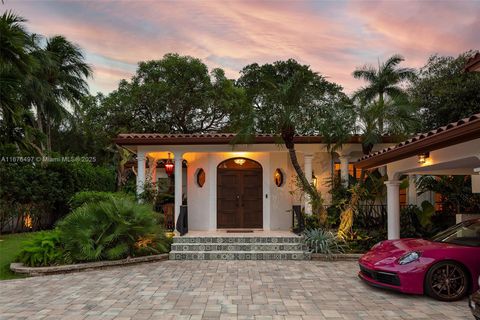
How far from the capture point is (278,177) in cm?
1347

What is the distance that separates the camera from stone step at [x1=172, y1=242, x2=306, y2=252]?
33.6 ft

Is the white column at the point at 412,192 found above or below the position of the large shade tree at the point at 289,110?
below

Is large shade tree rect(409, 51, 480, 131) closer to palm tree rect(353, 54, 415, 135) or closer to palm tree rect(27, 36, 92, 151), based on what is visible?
palm tree rect(353, 54, 415, 135)

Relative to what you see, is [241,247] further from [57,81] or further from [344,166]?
[57,81]

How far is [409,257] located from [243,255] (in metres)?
4.80

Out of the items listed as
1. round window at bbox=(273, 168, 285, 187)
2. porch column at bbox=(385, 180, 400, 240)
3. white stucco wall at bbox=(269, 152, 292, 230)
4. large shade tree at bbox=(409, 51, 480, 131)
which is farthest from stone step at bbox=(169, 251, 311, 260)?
large shade tree at bbox=(409, 51, 480, 131)

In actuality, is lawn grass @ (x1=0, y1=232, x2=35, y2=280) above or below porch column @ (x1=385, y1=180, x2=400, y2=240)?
below

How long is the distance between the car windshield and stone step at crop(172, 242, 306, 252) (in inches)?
163

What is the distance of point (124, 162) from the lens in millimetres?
22500

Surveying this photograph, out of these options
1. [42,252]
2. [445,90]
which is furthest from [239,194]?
[445,90]

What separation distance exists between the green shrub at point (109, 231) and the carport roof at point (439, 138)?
5.96 m

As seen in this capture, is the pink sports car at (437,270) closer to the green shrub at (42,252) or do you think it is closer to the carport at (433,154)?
the carport at (433,154)

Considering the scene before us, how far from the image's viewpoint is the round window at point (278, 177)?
13.4 meters

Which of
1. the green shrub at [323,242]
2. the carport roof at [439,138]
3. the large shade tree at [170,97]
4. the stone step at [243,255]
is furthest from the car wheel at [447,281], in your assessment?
the large shade tree at [170,97]
